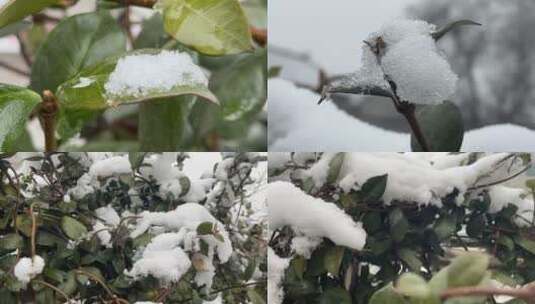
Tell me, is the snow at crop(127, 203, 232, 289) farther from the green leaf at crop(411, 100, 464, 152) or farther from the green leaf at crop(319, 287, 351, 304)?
the green leaf at crop(411, 100, 464, 152)

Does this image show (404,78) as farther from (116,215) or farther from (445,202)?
(116,215)

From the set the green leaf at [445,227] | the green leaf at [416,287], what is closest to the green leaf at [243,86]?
the green leaf at [445,227]

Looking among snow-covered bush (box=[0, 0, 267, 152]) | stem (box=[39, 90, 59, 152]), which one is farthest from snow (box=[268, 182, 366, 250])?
stem (box=[39, 90, 59, 152])

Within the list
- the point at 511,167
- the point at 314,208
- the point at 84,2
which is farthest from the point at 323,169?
the point at 84,2

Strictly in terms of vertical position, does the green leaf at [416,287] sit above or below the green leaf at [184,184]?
above

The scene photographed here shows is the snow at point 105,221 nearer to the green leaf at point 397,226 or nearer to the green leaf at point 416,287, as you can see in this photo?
the green leaf at point 397,226

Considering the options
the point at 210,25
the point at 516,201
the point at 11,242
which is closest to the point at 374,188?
the point at 516,201

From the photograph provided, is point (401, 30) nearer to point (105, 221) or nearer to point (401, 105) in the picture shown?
point (401, 105)
